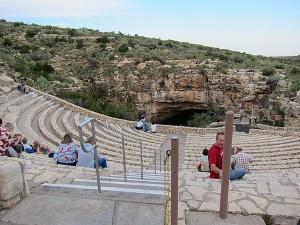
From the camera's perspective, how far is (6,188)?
3.01 m

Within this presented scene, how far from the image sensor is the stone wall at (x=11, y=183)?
9.81 ft

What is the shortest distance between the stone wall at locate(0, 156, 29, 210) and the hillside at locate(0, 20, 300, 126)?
1879cm

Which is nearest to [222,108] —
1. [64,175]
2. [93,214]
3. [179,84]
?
[179,84]

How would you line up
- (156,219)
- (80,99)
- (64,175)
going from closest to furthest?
(156,219), (64,175), (80,99)

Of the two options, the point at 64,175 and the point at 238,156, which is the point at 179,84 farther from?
the point at 64,175

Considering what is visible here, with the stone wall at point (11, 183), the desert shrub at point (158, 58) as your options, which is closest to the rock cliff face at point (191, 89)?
the desert shrub at point (158, 58)

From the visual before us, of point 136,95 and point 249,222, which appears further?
point 136,95

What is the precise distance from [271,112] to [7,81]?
1976 cm

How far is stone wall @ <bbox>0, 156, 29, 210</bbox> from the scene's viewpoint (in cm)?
299

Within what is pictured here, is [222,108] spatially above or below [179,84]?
below

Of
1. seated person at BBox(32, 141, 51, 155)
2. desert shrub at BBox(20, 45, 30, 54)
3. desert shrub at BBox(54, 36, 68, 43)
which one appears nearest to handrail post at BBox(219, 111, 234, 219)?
seated person at BBox(32, 141, 51, 155)

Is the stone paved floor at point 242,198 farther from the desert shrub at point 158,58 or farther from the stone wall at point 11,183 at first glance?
the desert shrub at point 158,58

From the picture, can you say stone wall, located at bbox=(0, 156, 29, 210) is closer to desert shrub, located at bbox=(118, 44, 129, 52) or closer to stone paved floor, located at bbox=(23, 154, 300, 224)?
stone paved floor, located at bbox=(23, 154, 300, 224)

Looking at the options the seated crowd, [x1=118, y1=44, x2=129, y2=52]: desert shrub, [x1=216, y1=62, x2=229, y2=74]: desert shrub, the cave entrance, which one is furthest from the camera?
the cave entrance
